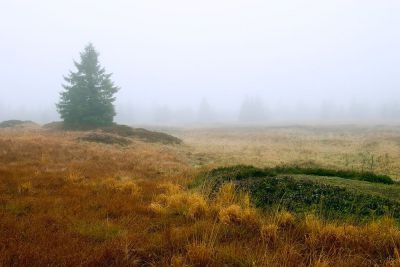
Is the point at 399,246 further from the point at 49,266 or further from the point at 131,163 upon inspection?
the point at 131,163

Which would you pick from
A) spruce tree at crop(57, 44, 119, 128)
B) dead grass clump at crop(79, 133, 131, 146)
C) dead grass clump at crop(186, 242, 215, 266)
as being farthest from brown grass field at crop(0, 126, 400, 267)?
spruce tree at crop(57, 44, 119, 128)

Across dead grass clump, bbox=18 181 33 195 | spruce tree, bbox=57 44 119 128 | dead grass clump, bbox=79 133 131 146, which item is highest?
spruce tree, bbox=57 44 119 128

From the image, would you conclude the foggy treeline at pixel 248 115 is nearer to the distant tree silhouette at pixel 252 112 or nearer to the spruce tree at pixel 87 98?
the distant tree silhouette at pixel 252 112

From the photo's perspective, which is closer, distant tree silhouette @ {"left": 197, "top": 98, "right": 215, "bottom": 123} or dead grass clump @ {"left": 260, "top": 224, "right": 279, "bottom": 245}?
dead grass clump @ {"left": 260, "top": 224, "right": 279, "bottom": 245}

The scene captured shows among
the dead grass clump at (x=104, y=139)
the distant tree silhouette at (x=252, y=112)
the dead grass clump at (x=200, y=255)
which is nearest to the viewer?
the dead grass clump at (x=200, y=255)

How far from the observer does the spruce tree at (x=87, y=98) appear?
35906 mm

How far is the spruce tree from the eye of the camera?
3591cm

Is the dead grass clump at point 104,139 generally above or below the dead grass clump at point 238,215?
above

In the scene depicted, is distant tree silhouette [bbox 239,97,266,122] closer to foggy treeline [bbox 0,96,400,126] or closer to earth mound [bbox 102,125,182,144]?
foggy treeline [bbox 0,96,400,126]

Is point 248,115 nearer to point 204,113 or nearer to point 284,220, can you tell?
point 204,113

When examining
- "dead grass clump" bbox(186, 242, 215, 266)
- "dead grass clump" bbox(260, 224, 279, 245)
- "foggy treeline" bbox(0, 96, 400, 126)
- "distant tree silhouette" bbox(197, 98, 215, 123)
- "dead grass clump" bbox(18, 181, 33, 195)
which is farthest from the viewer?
"distant tree silhouette" bbox(197, 98, 215, 123)

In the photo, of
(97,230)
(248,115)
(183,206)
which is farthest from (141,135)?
(248,115)

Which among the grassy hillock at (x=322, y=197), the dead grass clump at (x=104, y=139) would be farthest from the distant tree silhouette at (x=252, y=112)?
the grassy hillock at (x=322, y=197)

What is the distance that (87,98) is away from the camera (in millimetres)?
36281
